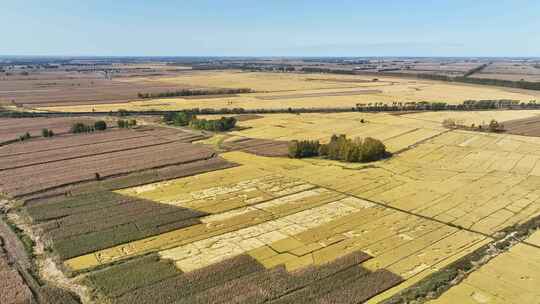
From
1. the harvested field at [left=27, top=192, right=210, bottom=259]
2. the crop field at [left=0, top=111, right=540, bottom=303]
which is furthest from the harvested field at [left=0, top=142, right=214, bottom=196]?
the harvested field at [left=27, top=192, right=210, bottom=259]

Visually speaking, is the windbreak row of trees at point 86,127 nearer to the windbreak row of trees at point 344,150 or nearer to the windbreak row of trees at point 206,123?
the windbreak row of trees at point 206,123

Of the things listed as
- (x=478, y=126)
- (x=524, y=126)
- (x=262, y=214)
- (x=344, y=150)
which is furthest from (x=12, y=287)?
(x=524, y=126)

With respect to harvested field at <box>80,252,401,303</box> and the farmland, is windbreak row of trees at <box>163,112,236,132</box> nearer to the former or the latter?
the farmland

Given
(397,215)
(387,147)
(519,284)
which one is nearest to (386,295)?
(519,284)

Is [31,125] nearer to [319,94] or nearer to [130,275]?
[130,275]

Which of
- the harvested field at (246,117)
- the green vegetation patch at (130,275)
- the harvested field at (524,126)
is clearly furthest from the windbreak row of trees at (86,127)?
the harvested field at (524,126)

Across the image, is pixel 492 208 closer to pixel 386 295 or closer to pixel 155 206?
pixel 386 295
